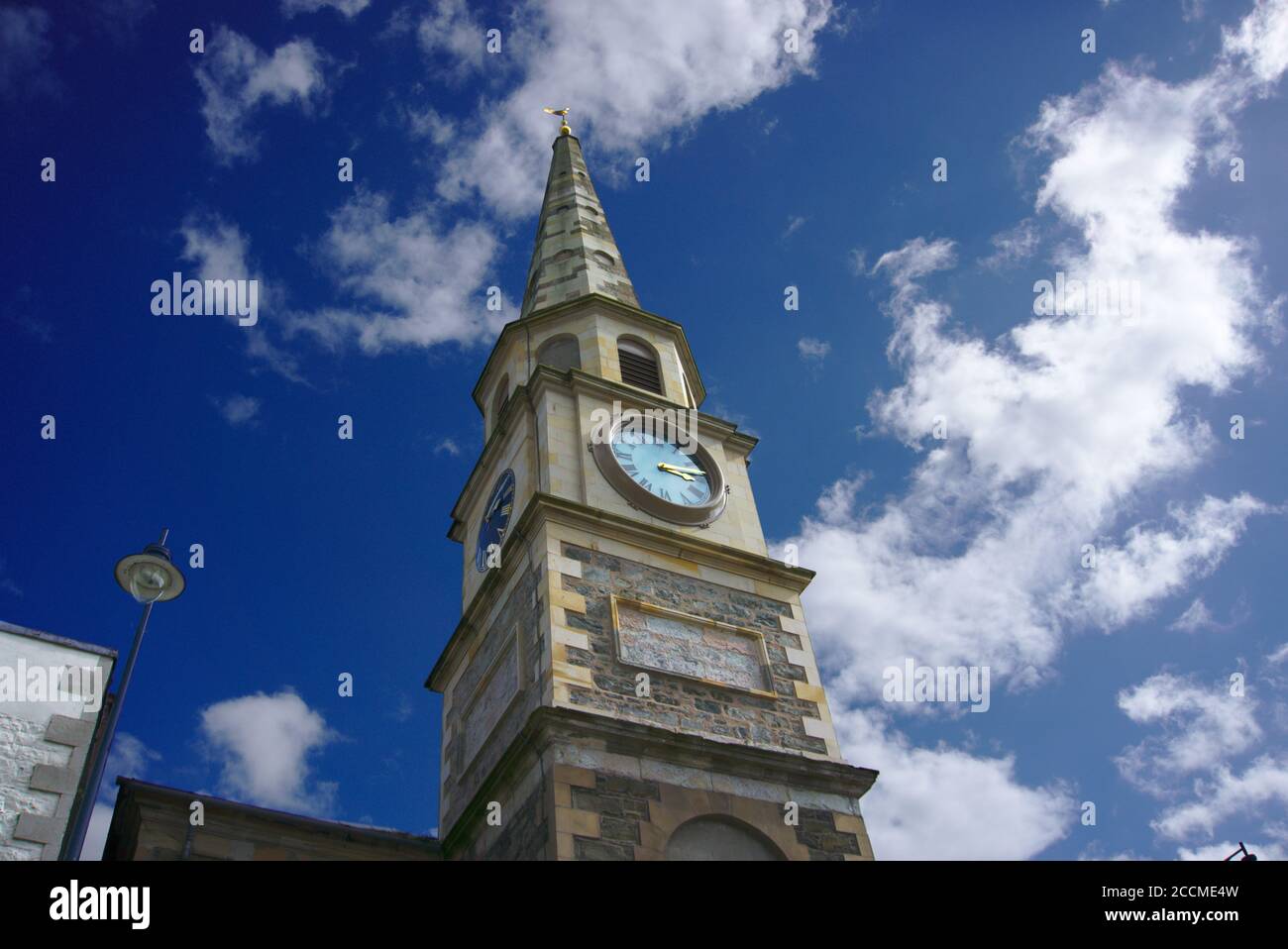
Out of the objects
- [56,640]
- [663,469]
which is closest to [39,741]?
[56,640]

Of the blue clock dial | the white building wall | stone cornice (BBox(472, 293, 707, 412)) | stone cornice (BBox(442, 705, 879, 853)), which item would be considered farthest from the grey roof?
stone cornice (BBox(472, 293, 707, 412))

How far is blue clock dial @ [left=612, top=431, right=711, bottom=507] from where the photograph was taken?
1906 cm

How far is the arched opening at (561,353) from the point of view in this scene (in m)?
22.6

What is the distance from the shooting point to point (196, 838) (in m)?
13.5

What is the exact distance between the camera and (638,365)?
23.0 meters

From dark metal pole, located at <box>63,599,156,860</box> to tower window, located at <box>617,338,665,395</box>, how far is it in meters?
12.6

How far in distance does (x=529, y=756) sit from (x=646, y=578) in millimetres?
3918

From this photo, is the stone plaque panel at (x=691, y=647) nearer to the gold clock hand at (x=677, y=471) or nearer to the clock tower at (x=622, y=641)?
the clock tower at (x=622, y=641)

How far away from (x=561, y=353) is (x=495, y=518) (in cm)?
464

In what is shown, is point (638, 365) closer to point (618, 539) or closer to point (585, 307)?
point (585, 307)

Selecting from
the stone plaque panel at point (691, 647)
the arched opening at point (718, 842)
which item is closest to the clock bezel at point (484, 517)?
the stone plaque panel at point (691, 647)

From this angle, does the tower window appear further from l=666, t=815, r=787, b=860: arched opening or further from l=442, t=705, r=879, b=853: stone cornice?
l=666, t=815, r=787, b=860: arched opening
